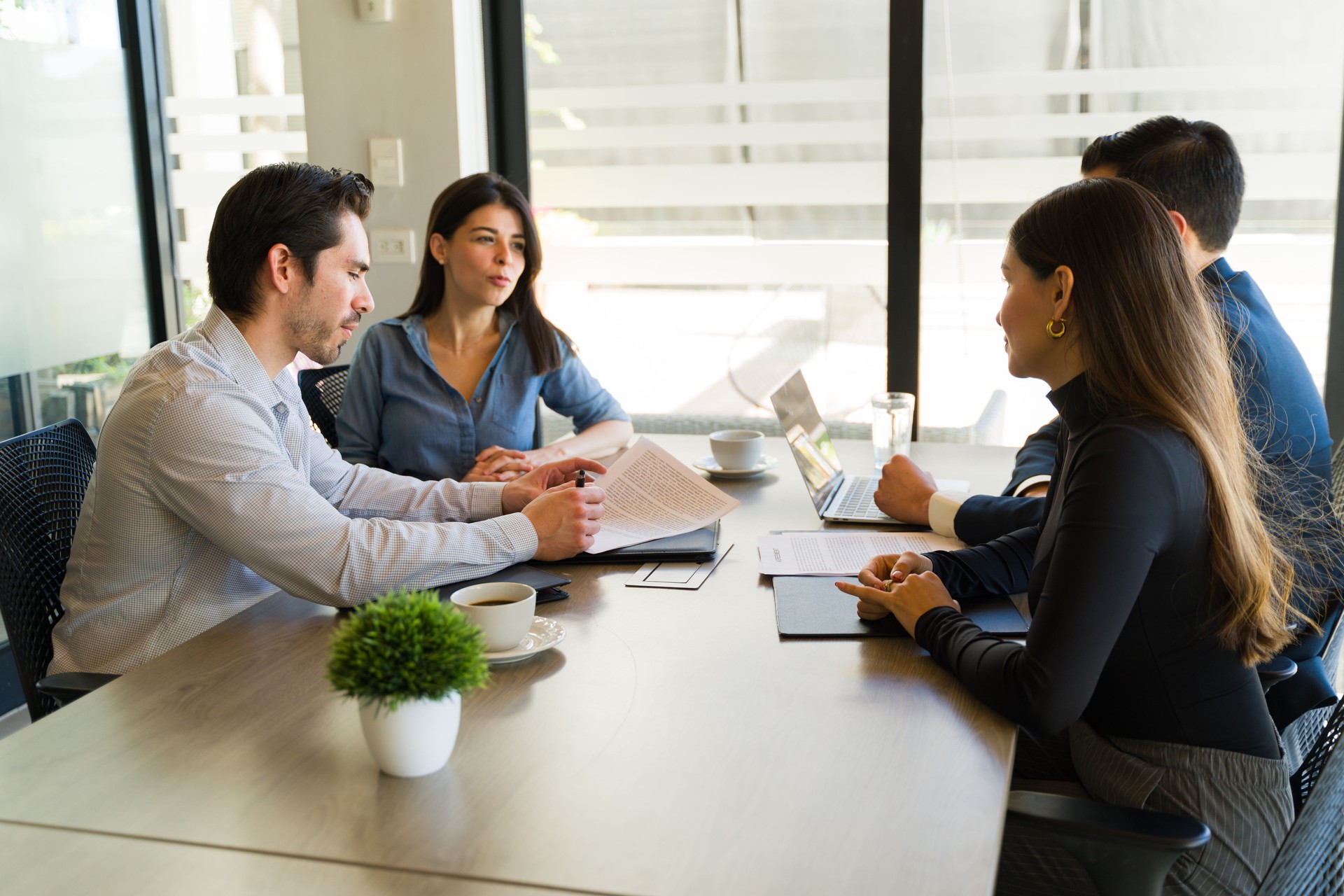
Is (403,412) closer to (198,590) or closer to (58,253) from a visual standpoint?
(198,590)

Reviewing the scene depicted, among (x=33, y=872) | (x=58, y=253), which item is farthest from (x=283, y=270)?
(x=58, y=253)

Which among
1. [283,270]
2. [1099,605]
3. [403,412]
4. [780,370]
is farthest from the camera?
[780,370]

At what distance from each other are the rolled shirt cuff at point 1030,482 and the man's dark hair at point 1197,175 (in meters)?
0.45

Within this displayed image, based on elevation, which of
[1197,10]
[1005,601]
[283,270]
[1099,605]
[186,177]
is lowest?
[1005,601]

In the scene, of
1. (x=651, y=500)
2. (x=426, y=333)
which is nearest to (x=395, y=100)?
(x=426, y=333)

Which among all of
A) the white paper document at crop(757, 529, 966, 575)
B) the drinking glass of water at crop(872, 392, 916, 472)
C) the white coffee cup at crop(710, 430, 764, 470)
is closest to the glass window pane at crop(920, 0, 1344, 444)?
the drinking glass of water at crop(872, 392, 916, 472)

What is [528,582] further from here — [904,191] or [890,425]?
[904,191]

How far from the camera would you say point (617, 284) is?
360cm

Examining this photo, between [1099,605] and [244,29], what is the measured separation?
3366 millimetres

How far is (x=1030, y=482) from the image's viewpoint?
1.85 meters

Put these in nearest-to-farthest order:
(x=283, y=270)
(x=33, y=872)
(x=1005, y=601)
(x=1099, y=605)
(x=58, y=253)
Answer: (x=33, y=872) → (x=1099, y=605) → (x=1005, y=601) → (x=283, y=270) → (x=58, y=253)

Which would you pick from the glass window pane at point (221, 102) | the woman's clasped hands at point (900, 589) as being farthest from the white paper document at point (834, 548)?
the glass window pane at point (221, 102)

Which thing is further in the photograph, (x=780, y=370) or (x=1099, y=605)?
(x=780, y=370)

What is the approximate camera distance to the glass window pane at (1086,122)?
294 centimetres
